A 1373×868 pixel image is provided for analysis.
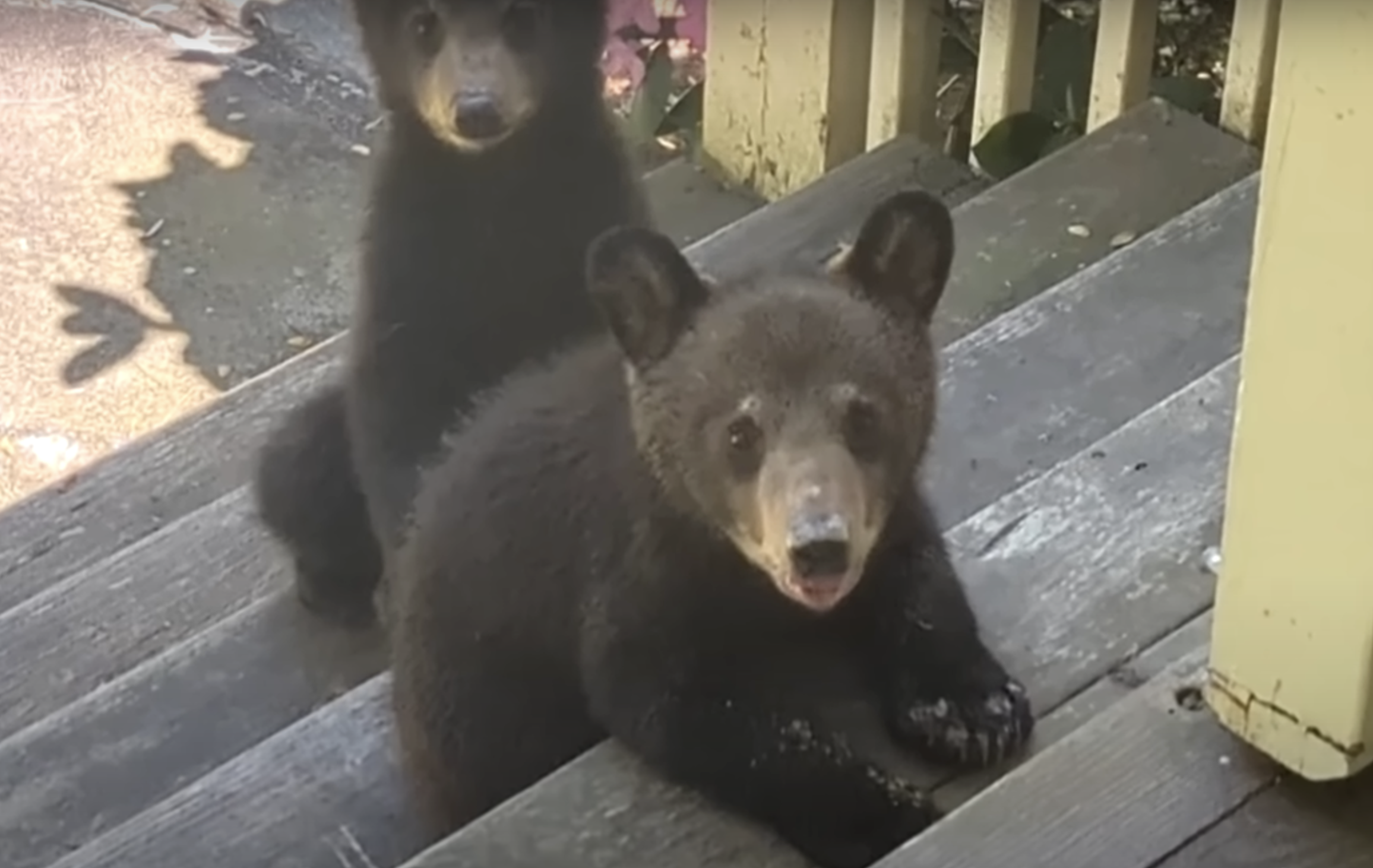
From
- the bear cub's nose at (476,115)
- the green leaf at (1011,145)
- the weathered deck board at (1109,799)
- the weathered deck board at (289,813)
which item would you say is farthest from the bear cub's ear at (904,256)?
the green leaf at (1011,145)

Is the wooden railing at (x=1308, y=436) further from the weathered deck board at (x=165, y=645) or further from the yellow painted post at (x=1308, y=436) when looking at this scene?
the weathered deck board at (x=165, y=645)

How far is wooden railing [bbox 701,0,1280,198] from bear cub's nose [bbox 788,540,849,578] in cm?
139

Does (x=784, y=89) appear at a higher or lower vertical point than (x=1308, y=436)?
lower

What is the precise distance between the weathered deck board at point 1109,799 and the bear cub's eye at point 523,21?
80cm

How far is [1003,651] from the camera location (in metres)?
1.82

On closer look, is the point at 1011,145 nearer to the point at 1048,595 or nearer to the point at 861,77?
the point at 861,77

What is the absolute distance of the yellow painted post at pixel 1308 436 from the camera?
55.7 inches

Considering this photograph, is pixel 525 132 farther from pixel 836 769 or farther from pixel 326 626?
pixel 836 769

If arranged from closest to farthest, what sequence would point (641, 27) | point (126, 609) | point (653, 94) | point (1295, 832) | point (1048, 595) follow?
point (1295, 832), point (1048, 595), point (126, 609), point (641, 27), point (653, 94)

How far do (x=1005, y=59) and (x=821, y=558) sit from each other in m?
1.50

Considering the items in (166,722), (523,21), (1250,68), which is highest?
(523,21)

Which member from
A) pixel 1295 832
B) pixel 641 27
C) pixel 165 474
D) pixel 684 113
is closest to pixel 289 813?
pixel 1295 832

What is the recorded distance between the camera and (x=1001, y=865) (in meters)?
1.59

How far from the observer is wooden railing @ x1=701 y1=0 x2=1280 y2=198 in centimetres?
281
